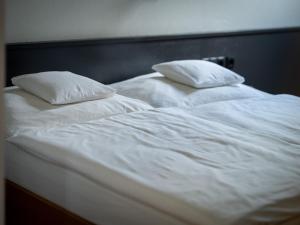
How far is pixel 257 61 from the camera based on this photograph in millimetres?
4176

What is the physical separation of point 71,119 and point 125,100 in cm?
44

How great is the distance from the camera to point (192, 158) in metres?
1.92

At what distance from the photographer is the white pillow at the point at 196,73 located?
3074 mm

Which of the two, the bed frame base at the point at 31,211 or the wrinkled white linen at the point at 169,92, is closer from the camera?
the bed frame base at the point at 31,211

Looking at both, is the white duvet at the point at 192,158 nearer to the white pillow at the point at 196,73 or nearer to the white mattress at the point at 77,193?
the white mattress at the point at 77,193

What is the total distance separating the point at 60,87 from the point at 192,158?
→ 867mm

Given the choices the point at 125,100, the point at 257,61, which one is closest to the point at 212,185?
the point at 125,100

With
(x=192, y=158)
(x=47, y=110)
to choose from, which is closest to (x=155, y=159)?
(x=192, y=158)

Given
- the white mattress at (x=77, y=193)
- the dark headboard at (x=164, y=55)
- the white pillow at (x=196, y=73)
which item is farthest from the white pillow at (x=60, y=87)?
the white pillow at (x=196, y=73)

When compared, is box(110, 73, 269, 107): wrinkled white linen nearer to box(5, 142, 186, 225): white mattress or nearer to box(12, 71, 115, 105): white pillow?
box(12, 71, 115, 105): white pillow

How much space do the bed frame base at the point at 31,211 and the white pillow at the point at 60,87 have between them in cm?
52

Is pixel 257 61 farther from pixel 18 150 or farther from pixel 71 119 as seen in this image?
pixel 18 150

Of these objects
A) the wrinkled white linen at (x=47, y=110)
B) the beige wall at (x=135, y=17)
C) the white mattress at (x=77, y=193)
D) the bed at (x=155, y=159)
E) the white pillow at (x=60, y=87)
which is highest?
the beige wall at (x=135, y=17)

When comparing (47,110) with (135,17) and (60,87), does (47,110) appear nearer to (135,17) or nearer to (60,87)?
(60,87)
